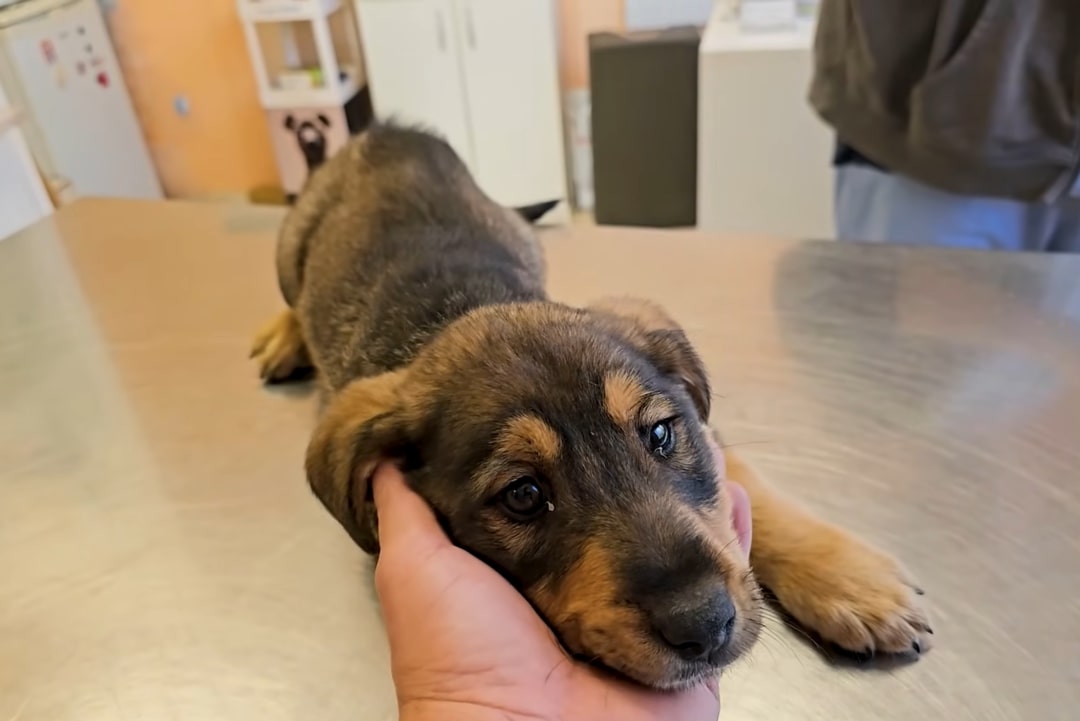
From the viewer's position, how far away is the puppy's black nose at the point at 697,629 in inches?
38.6

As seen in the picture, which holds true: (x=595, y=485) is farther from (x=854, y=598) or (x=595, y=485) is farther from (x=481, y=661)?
(x=854, y=598)

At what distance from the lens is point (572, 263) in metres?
2.11

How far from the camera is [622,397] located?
1.17 meters

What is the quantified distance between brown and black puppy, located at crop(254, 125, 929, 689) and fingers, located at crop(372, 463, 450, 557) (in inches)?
0.9

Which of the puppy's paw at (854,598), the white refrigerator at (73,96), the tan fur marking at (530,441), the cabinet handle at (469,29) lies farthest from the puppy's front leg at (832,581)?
the white refrigerator at (73,96)

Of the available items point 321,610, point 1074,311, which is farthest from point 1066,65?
point 321,610

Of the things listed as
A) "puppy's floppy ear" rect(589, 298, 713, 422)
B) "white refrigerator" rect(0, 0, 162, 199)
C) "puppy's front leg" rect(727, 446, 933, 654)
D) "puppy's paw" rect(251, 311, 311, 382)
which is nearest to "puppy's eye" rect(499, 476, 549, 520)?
"puppy's floppy ear" rect(589, 298, 713, 422)

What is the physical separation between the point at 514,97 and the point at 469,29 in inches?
15.1

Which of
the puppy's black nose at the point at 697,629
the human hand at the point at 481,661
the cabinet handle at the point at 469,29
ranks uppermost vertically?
the puppy's black nose at the point at 697,629

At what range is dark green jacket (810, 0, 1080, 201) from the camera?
6.07 ft

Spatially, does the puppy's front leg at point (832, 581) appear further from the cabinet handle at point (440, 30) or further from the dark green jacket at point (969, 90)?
the cabinet handle at point (440, 30)

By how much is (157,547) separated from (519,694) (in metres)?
0.76

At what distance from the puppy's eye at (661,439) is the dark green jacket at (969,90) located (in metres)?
1.15

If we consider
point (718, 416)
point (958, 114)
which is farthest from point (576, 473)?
point (958, 114)
